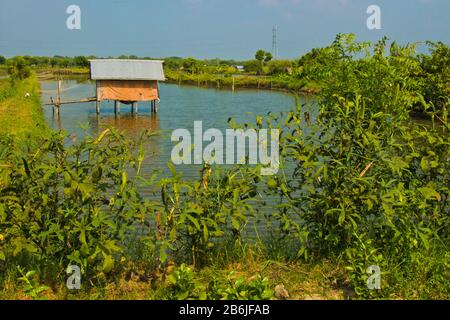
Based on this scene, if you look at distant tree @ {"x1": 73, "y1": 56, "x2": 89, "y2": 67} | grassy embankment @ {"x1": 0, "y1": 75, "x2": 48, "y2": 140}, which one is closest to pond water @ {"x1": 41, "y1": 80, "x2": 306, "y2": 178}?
grassy embankment @ {"x1": 0, "y1": 75, "x2": 48, "y2": 140}

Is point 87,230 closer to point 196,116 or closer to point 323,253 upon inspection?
point 323,253

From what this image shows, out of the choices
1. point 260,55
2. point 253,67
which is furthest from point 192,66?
point 260,55

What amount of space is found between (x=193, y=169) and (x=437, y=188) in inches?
349

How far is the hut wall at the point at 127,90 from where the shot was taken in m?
28.7

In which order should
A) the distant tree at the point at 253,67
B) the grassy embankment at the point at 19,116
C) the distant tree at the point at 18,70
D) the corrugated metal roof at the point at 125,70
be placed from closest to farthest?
the grassy embankment at the point at 19,116
the corrugated metal roof at the point at 125,70
the distant tree at the point at 18,70
the distant tree at the point at 253,67

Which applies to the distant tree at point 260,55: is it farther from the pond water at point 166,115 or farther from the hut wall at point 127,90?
the hut wall at point 127,90

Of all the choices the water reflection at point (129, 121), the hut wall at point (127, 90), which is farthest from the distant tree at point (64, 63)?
the hut wall at point (127, 90)

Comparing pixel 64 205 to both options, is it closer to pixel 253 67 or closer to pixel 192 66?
pixel 192 66

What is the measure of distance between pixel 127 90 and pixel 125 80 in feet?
1.88

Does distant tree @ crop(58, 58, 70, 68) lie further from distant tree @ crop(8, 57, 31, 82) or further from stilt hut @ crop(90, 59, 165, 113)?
stilt hut @ crop(90, 59, 165, 113)

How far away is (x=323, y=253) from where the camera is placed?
4.22 m

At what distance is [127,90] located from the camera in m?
29.1
